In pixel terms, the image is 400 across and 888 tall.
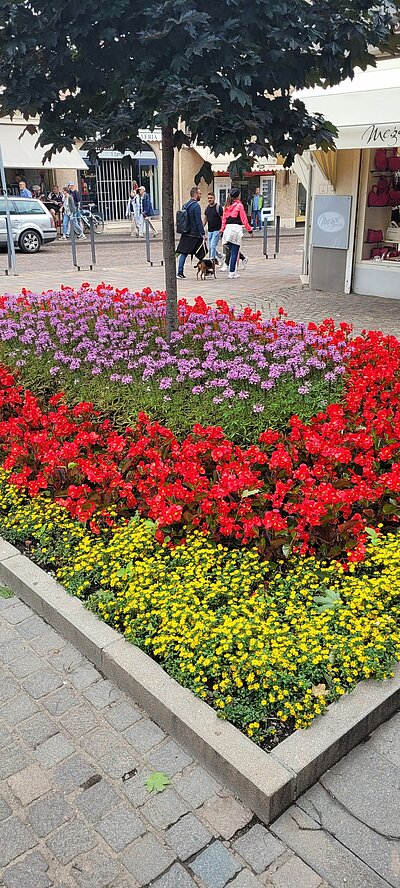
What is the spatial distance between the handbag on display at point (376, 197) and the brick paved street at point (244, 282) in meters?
1.59

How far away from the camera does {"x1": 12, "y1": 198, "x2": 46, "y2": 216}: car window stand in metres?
21.3

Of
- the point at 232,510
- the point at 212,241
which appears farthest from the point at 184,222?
the point at 232,510

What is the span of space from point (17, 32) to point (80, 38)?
17.5 inches

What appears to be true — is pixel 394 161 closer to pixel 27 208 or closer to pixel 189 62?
pixel 189 62

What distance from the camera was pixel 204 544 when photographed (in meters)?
3.63

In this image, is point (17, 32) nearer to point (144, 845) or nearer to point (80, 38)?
point (80, 38)

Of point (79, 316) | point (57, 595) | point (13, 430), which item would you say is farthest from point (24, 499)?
point (79, 316)

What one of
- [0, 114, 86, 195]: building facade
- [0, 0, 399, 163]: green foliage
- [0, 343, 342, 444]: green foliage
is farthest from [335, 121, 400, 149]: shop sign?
[0, 114, 86, 195]: building facade

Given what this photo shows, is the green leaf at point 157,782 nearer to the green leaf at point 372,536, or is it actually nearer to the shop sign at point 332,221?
the green leaf at point 372,536

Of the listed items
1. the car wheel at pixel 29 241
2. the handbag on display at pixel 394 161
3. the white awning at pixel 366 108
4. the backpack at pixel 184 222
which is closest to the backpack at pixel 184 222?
the backpack at pixel 184 222

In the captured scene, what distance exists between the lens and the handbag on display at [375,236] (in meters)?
12.5

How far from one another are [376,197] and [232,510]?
10008mm

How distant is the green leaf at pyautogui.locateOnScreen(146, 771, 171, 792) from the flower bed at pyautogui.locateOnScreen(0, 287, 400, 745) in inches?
12.6

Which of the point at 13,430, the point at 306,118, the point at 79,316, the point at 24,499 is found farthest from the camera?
the point at 79,316
